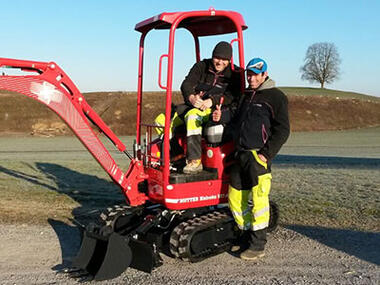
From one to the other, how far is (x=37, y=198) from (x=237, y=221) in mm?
5432

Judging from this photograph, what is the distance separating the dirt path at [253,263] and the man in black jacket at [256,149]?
0.41 m

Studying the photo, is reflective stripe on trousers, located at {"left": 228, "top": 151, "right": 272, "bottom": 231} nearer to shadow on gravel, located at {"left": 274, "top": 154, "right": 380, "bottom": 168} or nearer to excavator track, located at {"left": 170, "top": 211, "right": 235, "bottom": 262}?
excavator track, located at {"left": 170, "top": 211, "right": 235, "bottom": 262}

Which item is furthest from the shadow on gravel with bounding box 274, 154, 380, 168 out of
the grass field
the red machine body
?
the red machine body

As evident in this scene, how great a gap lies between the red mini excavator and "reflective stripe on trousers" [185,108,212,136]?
0.84 feet

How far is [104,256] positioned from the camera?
5281 mm

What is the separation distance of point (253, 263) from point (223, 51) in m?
2.76

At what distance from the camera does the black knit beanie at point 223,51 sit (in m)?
6.09

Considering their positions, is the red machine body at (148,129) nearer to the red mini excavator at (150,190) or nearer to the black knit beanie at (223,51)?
the red mini excavator at (150,190)

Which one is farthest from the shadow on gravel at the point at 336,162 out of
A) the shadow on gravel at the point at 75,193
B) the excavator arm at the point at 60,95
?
the excavator arm at the point at 60,95

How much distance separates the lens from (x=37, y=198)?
32.1 ft

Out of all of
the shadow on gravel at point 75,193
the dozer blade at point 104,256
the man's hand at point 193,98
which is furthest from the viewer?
the shadow on gravel at point 75,193

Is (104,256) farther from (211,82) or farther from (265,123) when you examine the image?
(211,82)

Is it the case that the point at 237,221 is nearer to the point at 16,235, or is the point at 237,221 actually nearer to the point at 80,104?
the point at 80,104

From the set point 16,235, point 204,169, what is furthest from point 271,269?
point 16,235
